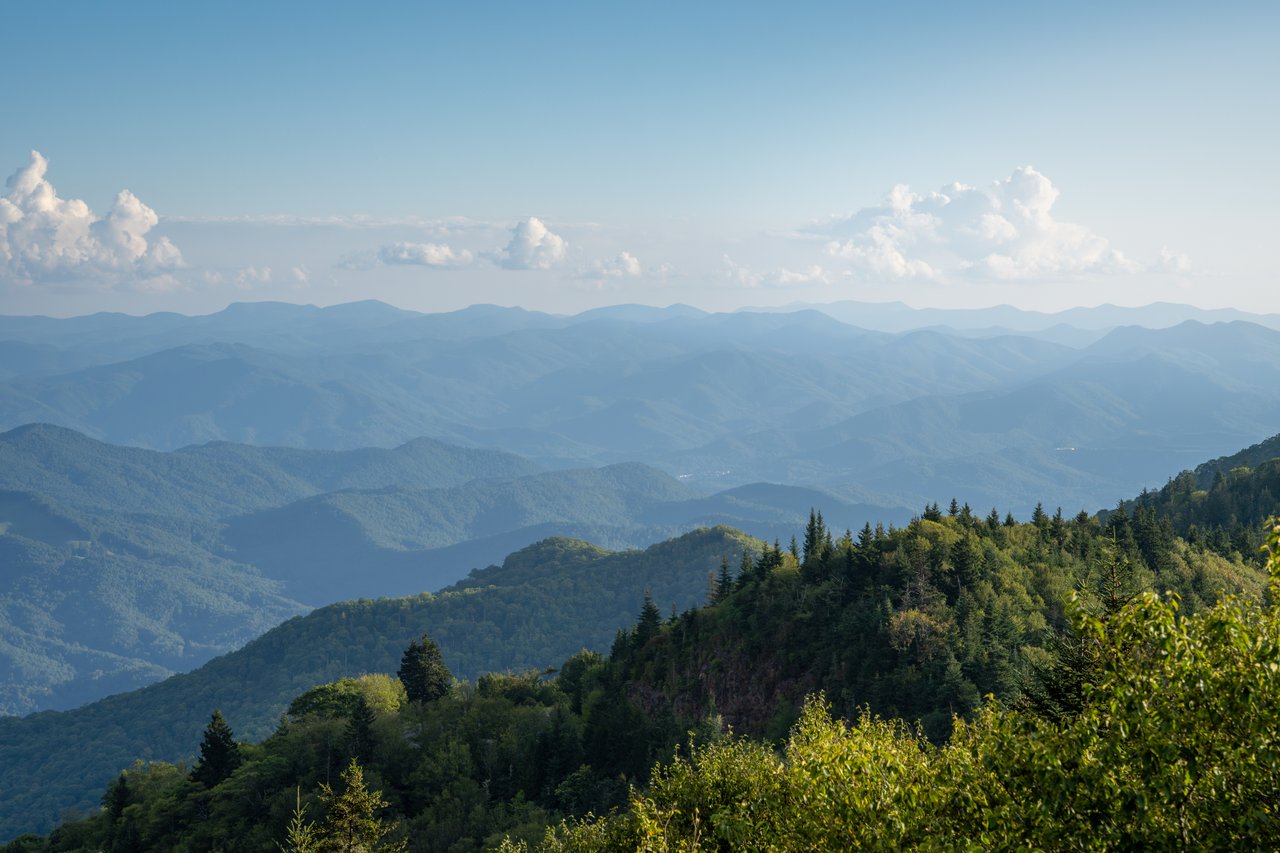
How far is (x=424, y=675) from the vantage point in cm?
10369

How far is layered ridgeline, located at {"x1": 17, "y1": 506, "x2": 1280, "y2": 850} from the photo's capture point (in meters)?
73.4

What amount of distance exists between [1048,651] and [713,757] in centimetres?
4843

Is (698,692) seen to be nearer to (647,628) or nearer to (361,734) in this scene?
(647,628)

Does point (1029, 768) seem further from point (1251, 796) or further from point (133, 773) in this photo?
point (133, 773)

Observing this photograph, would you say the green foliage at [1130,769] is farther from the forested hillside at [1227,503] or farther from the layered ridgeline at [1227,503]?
the layered ridgeline at [1227,503]

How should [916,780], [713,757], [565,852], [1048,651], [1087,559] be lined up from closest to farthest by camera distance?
[916,780] < [713,757] < [565,852] < [1048,651] < [1087,559]

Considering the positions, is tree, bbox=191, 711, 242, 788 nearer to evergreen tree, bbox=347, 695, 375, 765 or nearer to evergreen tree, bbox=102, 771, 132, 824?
evergreen tree, bbox=102, 771, 132, 824

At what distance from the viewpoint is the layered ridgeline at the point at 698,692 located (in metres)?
73.4

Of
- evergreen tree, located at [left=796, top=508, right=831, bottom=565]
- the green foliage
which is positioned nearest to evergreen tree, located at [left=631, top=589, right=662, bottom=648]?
evergreen tree, located at [left=796, top=508, right=831, bottom=565]

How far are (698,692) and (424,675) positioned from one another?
33863 mm

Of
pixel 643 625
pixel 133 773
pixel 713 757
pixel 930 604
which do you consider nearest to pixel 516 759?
pixel 643 625

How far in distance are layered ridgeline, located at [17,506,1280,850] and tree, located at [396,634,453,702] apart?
0.61m

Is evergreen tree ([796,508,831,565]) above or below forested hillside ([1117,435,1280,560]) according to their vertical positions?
above

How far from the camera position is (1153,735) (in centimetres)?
1731
